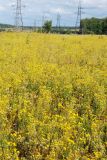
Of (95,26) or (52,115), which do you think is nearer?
(52,115)

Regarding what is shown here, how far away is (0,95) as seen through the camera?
748 cm

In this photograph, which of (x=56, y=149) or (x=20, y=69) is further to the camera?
(x=20, y=69)

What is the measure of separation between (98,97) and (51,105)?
85 cm

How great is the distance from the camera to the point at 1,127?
5918 mm

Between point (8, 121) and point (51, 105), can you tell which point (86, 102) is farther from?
point (8, 121)

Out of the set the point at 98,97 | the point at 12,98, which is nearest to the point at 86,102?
the point at 98,97

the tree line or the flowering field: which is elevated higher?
the flowering field

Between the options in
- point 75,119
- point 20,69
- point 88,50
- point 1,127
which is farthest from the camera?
point 88,50

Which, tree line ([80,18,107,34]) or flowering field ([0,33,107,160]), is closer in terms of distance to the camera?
flowering field ([0,33,107,160])

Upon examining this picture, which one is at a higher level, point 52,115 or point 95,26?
point 52,115

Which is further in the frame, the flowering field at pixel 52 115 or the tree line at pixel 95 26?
the tree line at pixel 95 26

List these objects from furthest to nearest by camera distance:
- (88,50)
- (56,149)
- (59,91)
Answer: (88,50) < (59,91) < (56,149)

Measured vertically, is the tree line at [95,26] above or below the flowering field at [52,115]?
below

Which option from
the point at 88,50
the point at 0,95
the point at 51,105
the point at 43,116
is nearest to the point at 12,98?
the point at 0,95
